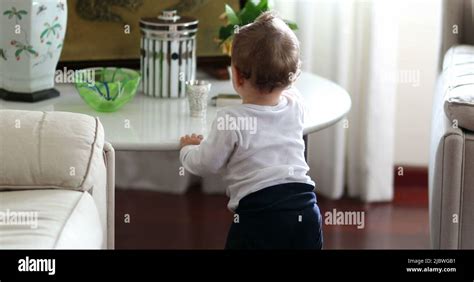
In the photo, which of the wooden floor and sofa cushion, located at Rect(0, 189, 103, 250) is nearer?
sofa cushion, located at Rect(0, 189, 103, 250)

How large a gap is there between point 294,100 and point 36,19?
735mm

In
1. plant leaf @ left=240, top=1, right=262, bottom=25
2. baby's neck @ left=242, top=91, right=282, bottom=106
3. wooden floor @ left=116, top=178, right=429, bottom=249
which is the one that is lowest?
wooden floor @ left=116, top=178, right=429, bottom=249

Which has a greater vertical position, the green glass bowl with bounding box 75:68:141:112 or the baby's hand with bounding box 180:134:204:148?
the green glass bowl with bounding box 75:68:141:112

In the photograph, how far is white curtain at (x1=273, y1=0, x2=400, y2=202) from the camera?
10.2 feet

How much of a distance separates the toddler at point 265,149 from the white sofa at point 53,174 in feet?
0.74

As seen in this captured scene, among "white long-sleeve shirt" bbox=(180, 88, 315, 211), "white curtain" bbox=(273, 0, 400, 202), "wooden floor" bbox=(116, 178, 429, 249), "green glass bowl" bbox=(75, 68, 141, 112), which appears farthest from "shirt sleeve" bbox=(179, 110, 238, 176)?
"white curtain" bbox=(273, 0, 400, 202)

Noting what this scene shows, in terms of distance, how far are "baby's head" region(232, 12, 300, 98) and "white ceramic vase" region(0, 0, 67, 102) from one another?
64cm

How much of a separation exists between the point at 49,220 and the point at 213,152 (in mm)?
364

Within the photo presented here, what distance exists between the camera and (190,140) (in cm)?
212

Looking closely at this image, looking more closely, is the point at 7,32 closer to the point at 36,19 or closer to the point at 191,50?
the point at 36,19

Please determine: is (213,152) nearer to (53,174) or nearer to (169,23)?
(53,174)

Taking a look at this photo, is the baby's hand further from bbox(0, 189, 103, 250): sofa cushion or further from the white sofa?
bbox(0, 189, 103, 250): sofa cushion

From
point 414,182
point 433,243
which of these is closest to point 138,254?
point 433,243

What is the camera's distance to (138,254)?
1976mm
